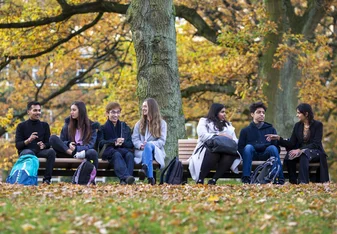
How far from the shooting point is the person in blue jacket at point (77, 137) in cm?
1457

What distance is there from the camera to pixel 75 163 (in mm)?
14633

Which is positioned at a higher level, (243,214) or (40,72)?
(40,72)

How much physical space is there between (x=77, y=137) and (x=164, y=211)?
602cm

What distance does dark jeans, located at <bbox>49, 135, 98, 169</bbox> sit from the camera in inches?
567

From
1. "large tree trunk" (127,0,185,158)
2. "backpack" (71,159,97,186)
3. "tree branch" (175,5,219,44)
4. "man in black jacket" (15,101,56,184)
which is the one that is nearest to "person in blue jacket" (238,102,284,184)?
"large tree trunk" (127,0,185,158)

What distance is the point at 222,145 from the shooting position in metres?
14.3

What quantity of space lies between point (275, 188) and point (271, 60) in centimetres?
1320

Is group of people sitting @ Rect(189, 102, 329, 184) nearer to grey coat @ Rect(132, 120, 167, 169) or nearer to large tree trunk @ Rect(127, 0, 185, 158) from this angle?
grey coat @ Rect(132, 120, 167, 169)

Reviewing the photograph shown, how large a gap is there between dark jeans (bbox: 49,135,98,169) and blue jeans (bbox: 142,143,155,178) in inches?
31.6

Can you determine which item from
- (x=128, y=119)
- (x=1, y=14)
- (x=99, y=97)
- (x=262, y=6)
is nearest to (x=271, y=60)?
(x=262, y=6)

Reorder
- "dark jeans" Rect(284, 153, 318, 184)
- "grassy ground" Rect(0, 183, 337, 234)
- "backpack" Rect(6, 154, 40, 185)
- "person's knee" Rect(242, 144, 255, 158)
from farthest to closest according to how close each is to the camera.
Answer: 1. "dark jeans" Rect(284, 153, 318, 184)
2. "person's knee" Rect(242, 144, 255, 158)
3. "backpack" Rect(6, 154, 40, 185)
4. "grassy ground" Rect(0, 183, 337, 234)

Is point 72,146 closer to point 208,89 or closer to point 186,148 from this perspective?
point 186,148

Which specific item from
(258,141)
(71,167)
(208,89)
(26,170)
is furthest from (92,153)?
(208,89)

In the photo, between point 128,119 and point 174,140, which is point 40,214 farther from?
point 128,119
